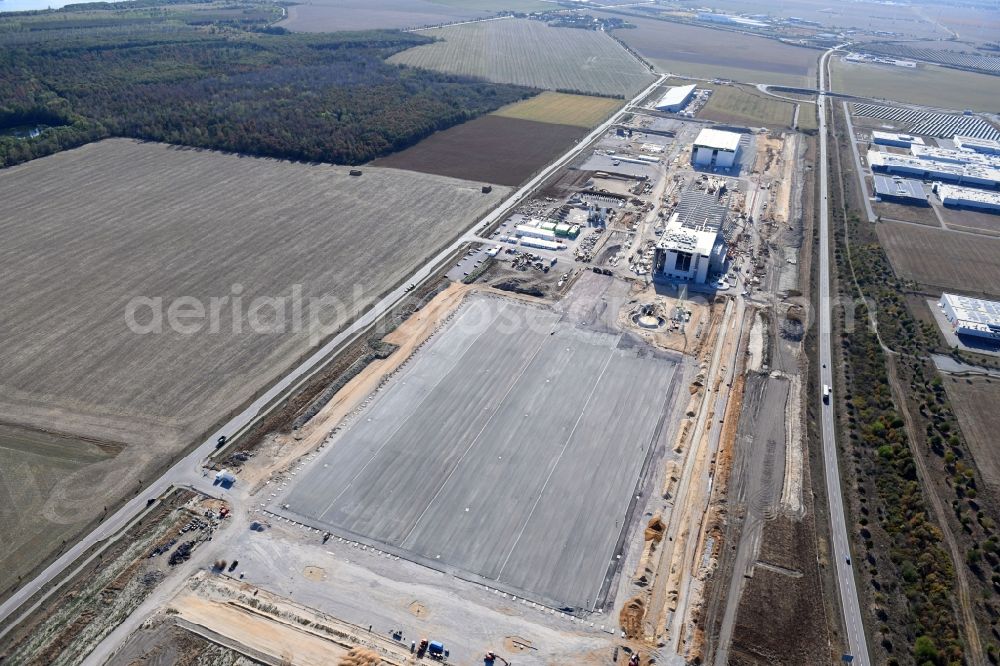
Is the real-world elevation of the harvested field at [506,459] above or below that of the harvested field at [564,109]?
below

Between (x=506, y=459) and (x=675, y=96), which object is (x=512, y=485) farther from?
(x=675, y=96)

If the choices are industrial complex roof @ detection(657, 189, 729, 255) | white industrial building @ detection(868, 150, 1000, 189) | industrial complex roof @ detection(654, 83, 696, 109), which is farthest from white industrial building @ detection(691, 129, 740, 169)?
industrial complex roof @ detection(654, 83, 696, 109)

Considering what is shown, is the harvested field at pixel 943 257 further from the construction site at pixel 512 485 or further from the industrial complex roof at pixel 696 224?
the industrial complex roof at pixel 696 224

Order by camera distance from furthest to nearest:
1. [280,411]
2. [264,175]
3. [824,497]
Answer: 1. [264,175]
2. [280,411]
3. [824,497]

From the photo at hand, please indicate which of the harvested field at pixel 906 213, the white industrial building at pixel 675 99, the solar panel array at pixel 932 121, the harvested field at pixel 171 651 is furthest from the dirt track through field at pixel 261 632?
the solar panel array at pixel 932 121

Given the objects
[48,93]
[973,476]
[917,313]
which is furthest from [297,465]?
[48,93]

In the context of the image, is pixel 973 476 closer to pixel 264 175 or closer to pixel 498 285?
pixel 498 285

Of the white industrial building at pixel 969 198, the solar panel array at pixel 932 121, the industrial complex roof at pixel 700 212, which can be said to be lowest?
the industrial complex roof at pixel 700 212
